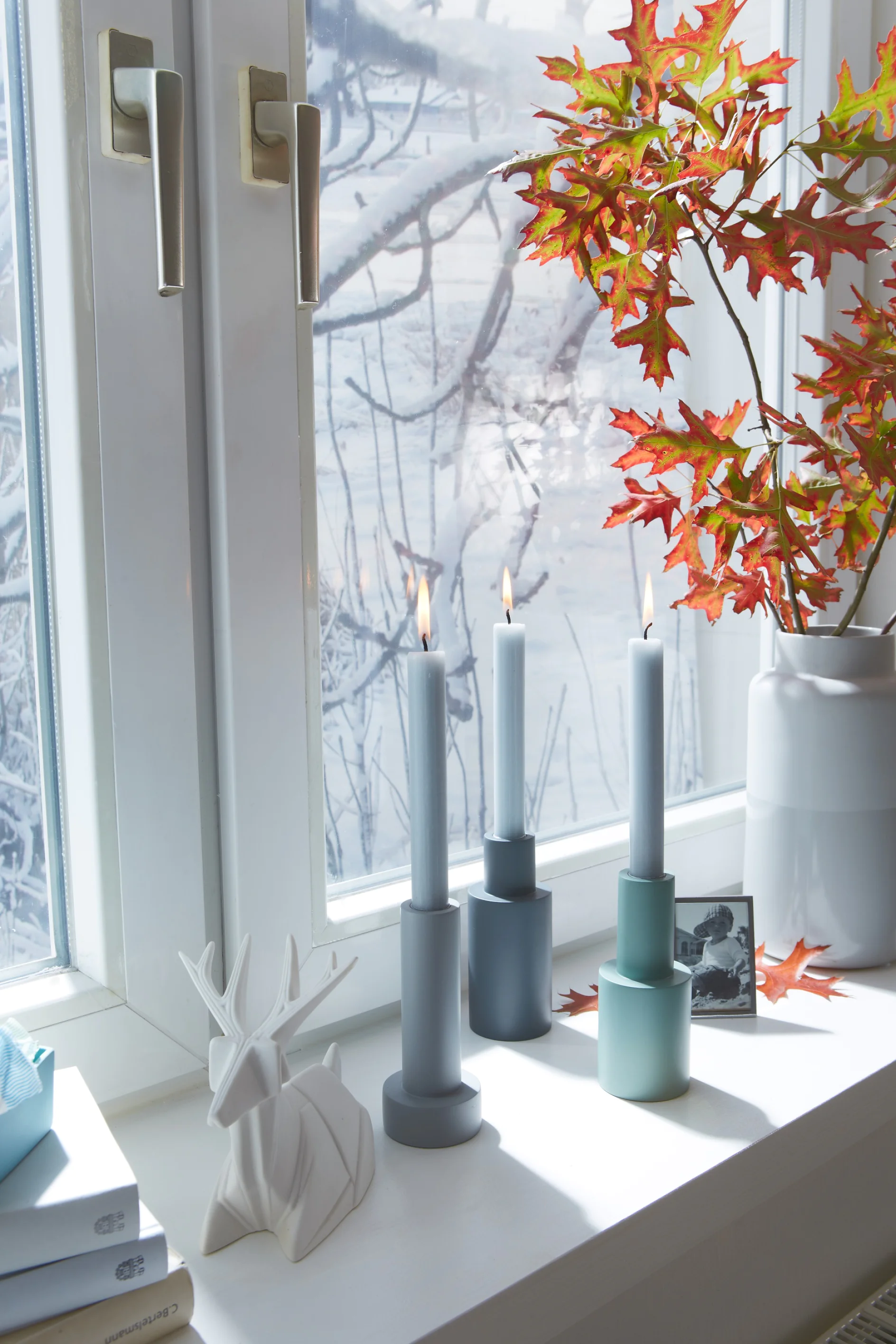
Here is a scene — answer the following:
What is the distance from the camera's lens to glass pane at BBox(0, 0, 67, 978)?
68 centimetres

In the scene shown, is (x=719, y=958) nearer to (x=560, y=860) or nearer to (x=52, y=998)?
(x=560, y=860)

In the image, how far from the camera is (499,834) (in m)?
0.78

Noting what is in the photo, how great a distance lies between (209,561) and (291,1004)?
0.32m

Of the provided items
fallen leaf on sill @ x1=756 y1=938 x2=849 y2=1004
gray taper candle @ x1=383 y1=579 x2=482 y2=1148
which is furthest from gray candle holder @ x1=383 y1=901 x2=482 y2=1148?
fallen leaf on sill @ x1=756 y1=938 x2=849 y2=1004

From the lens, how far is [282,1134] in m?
0.58

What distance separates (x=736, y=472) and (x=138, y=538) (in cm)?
47

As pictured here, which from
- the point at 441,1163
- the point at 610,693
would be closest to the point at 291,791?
the point at 441,1163

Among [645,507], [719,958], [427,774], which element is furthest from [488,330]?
[719,958]

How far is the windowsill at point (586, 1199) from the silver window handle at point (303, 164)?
56 centimetres

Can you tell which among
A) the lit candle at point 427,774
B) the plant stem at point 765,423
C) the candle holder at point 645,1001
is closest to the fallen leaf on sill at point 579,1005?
the candle holder at point 645,1001

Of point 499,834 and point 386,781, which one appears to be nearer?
point 499,834

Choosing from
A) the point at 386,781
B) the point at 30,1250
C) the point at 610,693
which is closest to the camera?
the point at 30,1250

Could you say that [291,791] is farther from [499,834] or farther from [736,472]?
[736,472]

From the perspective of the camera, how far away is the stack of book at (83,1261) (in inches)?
19.8
